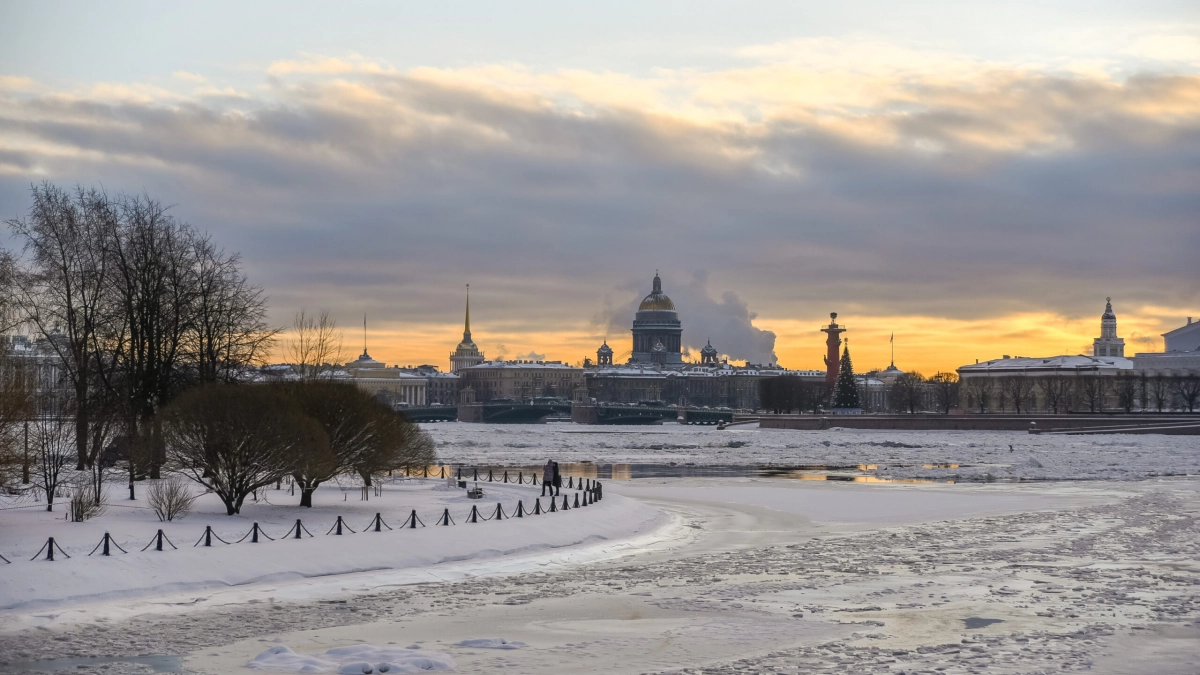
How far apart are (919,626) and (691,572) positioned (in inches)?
235

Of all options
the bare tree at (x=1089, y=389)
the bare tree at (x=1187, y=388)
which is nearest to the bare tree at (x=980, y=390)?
the bare tree at (x=1089, y=389)

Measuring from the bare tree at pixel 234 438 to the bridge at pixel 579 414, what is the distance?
126611 mm

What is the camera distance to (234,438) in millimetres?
27906

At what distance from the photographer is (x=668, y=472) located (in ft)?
187

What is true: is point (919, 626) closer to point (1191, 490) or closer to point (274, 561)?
point (274, 561)

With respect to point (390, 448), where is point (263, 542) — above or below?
below

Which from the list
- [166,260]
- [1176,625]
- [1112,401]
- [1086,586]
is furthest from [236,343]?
[1112,401]

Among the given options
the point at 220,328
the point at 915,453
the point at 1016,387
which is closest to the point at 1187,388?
the point at 1016,387

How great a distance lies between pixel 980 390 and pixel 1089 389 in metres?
24.9

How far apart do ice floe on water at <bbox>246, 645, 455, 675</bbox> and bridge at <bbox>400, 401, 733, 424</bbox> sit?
139856 millimetres

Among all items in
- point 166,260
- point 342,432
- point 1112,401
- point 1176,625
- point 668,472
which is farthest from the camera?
point 1112,401

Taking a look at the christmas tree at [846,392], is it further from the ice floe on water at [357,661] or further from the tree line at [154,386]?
the ice floe on water at [357,661]

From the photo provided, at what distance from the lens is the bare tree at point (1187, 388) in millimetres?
154250

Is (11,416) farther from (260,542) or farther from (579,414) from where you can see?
(579,414)
